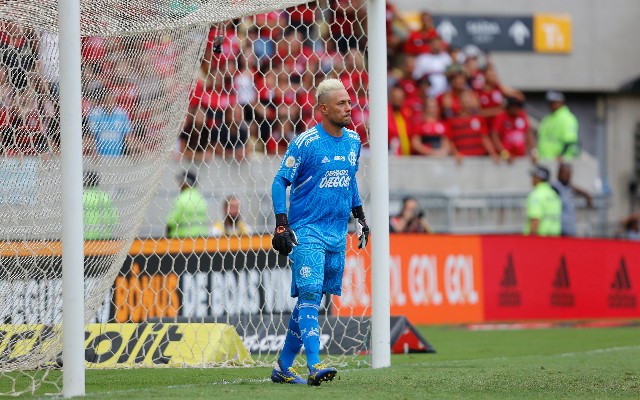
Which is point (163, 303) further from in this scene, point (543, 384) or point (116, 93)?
point (543, 384)

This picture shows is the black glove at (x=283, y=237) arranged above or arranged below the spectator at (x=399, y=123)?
below

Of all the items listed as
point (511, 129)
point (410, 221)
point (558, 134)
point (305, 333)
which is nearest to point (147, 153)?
point (305, 333)

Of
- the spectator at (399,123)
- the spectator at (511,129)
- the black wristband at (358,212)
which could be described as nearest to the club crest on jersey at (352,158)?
the black wristband at (358,212)

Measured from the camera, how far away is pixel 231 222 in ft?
45.0

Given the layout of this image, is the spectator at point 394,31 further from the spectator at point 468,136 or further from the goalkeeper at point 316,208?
the goalkeeper at point 316,208

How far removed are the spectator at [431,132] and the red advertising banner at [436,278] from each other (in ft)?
11.0

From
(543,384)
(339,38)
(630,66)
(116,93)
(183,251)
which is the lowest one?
(543,384)

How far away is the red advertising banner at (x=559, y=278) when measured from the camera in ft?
55.2

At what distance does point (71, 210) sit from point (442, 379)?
289 cm

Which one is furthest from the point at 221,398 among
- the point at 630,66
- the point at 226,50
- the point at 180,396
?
the point at 630,66

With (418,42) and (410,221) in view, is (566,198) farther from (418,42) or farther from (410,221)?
(418,42)

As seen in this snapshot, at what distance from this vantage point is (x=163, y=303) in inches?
515

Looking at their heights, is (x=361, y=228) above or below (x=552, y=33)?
below

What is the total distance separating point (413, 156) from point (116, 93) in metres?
10.1
